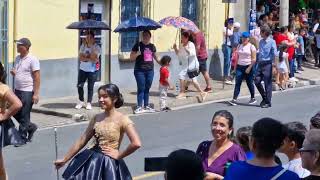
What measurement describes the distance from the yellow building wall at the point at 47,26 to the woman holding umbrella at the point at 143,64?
1.94m

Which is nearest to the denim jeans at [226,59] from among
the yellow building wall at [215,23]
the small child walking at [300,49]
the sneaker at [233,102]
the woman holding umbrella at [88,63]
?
the yellow building wall at [215,23]

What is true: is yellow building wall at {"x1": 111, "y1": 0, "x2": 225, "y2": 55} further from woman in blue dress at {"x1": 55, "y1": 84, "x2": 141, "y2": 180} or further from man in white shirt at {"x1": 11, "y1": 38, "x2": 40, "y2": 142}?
woman in blue dress at {"x1": 55, "y1": 84, "x2": 141, "y2": 180}

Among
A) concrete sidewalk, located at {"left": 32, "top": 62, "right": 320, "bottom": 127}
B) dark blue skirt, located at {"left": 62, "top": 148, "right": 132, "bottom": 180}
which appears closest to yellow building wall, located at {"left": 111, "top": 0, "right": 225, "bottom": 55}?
concrete sidewalk, located at {"left": 32, "top": 62, "right": 320, "bottom": 127}

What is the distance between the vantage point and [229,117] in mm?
6836

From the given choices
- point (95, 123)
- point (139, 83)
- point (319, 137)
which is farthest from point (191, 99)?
point (319, 137)

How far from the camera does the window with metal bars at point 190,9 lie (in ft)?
72.1

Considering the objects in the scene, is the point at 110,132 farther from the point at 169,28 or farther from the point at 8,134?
the point at 169,28

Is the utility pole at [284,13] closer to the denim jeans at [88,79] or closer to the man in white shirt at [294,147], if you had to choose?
the denim jeans at [88,79]

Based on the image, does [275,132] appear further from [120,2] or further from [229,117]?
[120,2]

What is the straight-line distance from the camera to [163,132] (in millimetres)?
14773

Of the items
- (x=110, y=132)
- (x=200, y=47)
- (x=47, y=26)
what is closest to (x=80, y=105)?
(x=47, y=26)

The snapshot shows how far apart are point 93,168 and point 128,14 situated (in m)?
12.8

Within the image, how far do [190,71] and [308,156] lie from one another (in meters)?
13.4

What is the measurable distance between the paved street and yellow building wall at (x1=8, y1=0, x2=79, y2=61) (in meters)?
2.65
